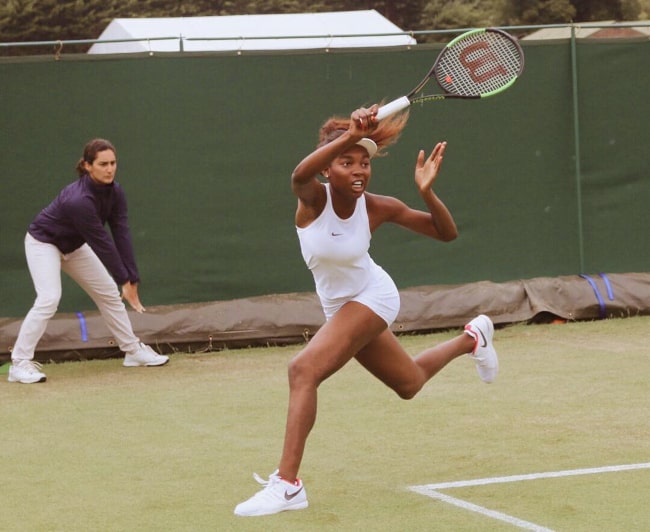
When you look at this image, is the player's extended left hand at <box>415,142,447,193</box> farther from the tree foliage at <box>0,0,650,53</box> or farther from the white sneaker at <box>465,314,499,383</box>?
the tree foliage at <box>0,0,650,53</box>

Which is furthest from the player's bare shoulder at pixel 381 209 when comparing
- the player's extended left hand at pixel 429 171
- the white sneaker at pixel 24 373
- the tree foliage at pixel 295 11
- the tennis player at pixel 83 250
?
the tree foliage at pixel 295 11

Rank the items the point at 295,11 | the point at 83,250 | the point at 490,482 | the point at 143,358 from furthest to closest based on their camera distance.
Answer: the point at 295,11
the point at 143,358
the point at 83,250
the point at 490,482

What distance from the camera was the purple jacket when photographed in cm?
920

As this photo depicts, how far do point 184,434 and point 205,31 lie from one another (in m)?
14.3

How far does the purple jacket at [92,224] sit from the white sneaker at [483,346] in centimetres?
333

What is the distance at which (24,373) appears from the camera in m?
9.45

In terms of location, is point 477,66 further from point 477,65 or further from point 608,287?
point 608,287

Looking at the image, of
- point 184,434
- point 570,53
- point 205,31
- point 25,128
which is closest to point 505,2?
point 205,31

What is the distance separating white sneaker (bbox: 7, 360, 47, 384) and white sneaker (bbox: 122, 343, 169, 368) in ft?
2.46

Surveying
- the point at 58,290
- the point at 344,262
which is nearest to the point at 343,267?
the point at 344,262

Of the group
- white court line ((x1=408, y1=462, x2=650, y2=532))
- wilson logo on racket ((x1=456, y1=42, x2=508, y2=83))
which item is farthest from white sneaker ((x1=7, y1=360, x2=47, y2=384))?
wilson logo on racket ((x1=456, y1=42, x2=508, y2=83))

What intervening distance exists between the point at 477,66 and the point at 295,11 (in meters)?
34.1

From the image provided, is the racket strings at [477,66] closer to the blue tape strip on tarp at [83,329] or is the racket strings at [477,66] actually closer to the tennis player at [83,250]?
the tennis player at [83,250]

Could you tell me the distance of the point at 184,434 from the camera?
7457mm
